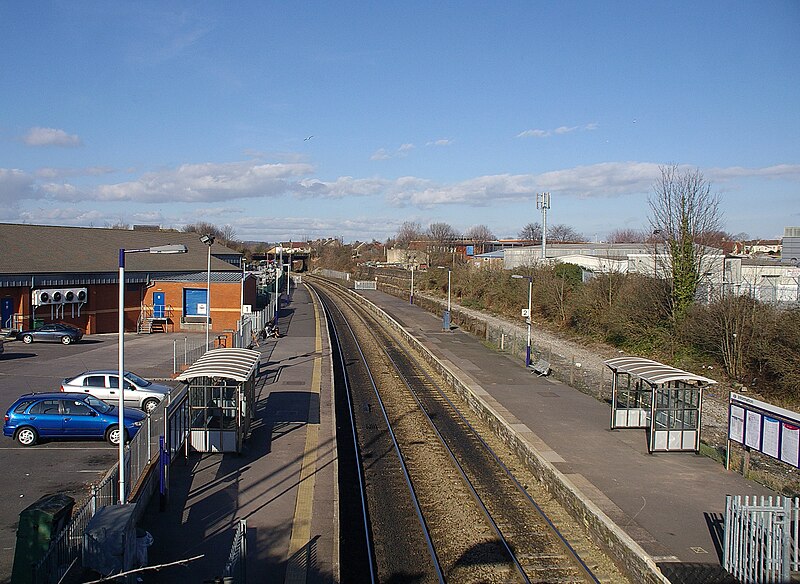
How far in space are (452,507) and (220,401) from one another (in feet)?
18.6

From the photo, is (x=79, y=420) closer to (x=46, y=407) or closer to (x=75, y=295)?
(x=46, y=407)

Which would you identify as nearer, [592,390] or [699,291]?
[592,390]

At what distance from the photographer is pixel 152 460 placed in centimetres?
1328

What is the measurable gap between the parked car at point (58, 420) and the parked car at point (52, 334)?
2045 centimetres

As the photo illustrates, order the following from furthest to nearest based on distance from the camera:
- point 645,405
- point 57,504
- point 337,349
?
point 337,349
point 645,405
point 57,504

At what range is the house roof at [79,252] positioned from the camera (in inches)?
1531

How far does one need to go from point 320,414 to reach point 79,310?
26.8 meters

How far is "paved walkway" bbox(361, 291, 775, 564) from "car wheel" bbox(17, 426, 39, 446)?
1152 cm

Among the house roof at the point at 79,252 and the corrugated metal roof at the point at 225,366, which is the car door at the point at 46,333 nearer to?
the house roof at the point at 79,252

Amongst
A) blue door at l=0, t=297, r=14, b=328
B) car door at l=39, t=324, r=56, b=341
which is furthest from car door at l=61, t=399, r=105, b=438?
blue door at l=0, t=297, r=14, b=328

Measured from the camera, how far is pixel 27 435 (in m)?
15.4

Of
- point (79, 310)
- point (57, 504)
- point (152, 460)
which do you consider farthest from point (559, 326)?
point (57, 504)

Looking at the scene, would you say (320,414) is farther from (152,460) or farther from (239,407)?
(152,460)

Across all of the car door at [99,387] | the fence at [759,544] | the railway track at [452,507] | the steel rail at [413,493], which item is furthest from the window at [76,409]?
the fence at [759,544]
